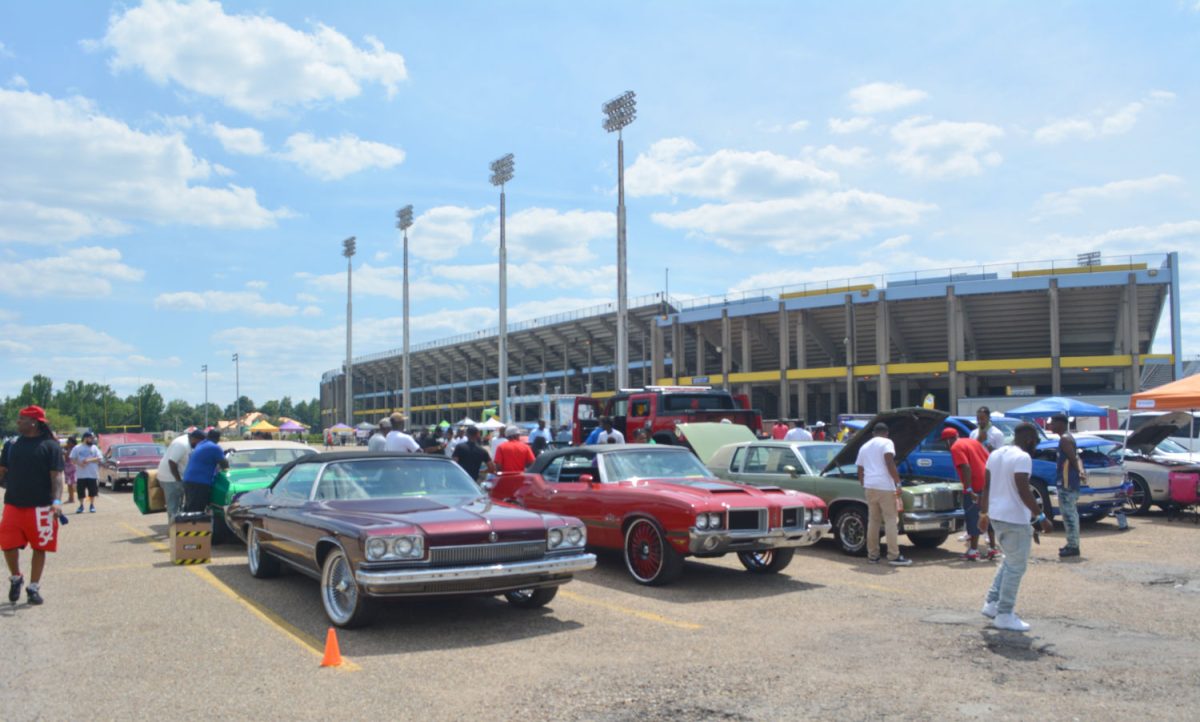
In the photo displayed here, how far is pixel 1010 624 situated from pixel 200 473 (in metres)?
9.57

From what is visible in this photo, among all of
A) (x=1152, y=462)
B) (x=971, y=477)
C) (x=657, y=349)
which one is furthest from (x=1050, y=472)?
(x=657, y=349)

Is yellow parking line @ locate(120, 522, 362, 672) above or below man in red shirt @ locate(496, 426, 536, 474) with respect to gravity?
below

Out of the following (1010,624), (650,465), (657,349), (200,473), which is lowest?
(1010,624)

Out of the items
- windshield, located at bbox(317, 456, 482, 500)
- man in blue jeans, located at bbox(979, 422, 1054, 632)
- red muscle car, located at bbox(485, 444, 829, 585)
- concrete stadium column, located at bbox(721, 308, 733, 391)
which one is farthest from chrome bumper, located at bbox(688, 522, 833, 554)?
concrete stadium column, located at bbox(721, 308, 733, 391)

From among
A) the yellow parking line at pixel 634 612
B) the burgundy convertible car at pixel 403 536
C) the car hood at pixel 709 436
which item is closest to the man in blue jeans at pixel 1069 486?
the yellow parking line at pixel 634 612

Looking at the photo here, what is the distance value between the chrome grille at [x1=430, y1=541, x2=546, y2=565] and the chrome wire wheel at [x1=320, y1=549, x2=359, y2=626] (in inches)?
28.6

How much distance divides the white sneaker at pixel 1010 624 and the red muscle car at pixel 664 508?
230 cm

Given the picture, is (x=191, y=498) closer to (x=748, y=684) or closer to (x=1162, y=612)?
(x=748, y=684)

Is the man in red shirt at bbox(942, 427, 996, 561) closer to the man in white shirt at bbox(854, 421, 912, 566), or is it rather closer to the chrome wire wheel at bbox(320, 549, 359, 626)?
the man in white shirt at bbox(854, 421, 912, 566)

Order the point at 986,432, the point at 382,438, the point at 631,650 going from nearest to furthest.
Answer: the point at 631,650, the point at 986,432, the point at 382,438

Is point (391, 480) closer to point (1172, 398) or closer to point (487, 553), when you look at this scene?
point (487, 553)

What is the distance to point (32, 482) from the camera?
791 centimetres

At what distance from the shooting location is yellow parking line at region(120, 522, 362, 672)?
6.20 metres

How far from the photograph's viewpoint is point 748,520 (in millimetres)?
8656
